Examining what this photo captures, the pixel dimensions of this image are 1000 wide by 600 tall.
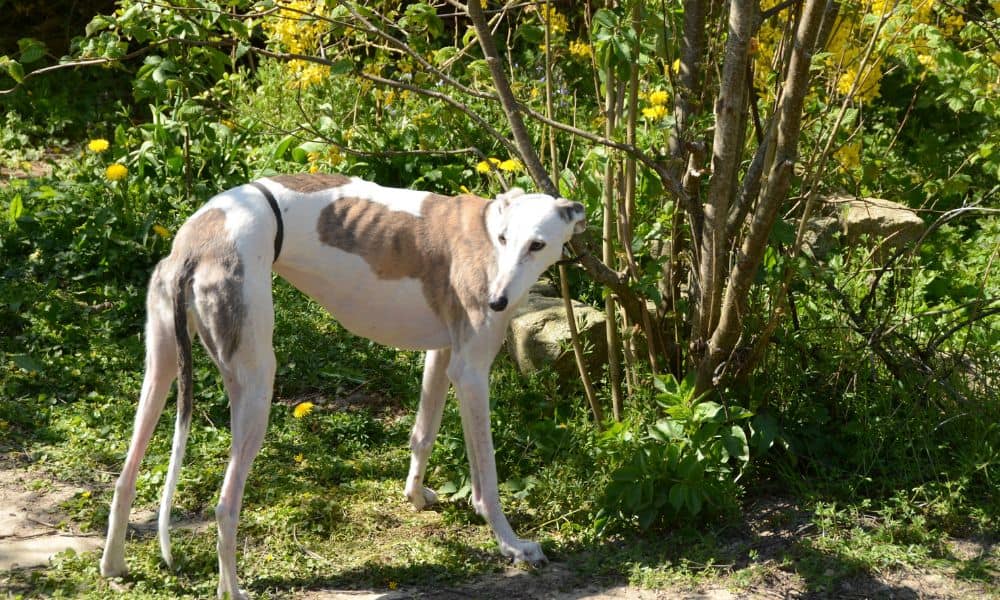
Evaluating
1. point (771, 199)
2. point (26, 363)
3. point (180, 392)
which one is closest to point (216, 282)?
point (180, 392)

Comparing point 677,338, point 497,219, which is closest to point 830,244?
point 677,338

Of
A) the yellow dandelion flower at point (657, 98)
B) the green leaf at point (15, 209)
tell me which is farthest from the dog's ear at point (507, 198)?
the green leaf at point (15, 209)

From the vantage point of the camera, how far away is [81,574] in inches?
161

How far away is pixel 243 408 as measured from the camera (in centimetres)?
389

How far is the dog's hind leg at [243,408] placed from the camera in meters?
3.85

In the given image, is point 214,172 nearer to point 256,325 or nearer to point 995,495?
point 256,325

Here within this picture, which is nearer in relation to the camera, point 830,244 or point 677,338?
point 677,338

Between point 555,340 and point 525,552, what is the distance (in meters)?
1.43

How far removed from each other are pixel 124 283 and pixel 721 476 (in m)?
3.68

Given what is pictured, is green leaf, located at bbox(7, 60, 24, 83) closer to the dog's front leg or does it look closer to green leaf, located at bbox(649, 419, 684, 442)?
the dog's front leg

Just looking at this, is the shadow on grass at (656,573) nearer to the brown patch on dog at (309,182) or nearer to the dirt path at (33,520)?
the dirt path at (33,520)

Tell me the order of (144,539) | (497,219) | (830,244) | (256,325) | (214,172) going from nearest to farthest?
(256,325), (497,219), (144,539), (830,244), (214,172)

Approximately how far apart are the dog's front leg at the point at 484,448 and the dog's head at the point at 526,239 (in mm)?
367

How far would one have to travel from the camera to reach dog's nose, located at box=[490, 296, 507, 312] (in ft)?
13.0
